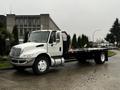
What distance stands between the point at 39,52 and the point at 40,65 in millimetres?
729

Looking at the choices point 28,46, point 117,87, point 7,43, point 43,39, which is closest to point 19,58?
point 28,46

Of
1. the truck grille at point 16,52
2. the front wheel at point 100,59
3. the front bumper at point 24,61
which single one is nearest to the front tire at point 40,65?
the front bumper at point 24,61

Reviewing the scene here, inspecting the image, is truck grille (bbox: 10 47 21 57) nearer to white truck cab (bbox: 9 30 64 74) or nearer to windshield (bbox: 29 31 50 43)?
white truck cab (bbox: 9 30 64 74)

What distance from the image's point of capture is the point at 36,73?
12.4 meters

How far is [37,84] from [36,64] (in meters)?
2.88

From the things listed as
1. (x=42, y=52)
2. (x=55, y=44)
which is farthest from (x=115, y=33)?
(x=42, y=52)

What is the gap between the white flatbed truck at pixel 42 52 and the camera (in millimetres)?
12250

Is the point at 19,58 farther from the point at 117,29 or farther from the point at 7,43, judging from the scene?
the point at 117,29

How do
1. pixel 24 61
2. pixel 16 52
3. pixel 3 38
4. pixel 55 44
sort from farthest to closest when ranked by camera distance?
pixel 3 38
pixel 55 44
pixel 16 52
pixel 24 61

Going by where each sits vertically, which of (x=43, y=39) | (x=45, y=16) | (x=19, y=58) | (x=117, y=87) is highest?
(x=45, y=16)

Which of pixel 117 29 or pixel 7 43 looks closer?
pixel 7 43

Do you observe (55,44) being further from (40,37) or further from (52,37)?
(40,37)

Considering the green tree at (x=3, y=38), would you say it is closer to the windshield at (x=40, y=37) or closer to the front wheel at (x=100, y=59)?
the windshield at (x=40, y=37)

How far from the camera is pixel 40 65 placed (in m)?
12.6
